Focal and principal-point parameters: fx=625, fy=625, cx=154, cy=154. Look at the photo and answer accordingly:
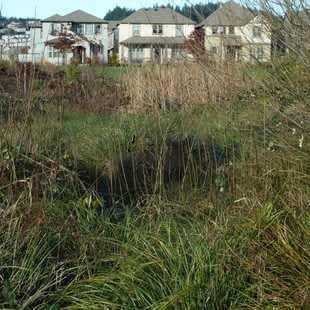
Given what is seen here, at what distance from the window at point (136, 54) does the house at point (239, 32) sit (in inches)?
141

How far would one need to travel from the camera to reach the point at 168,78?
1098 centimetres

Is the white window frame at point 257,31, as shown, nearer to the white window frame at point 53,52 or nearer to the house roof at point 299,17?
the house roof at point 299,17

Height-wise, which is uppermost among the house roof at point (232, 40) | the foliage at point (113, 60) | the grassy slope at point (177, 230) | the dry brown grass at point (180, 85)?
the house roof at point (232, 40)

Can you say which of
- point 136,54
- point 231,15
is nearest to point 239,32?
point 231,15

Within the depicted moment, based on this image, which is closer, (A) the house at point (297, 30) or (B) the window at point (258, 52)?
(A) the house at point (297, 30)

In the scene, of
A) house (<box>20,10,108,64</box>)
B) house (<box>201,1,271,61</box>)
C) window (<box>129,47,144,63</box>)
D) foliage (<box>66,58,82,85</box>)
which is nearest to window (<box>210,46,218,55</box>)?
house (<box>201,1,271,61</box>)

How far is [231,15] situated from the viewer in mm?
6055

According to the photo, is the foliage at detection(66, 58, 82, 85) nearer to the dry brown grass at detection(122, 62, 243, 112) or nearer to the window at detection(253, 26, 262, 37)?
the dry brown grass at detection(122, 62, 243, 112)

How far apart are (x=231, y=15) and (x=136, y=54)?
546cm

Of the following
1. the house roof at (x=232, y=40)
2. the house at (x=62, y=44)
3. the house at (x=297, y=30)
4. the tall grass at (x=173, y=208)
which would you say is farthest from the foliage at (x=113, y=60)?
the house at (x=297, y=30)

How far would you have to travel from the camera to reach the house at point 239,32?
604cm

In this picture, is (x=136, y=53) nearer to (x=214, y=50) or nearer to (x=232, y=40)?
(x=214, y=50)

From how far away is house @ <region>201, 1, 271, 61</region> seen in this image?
19.8ft

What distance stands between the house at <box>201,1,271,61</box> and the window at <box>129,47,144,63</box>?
3587 millimetres
